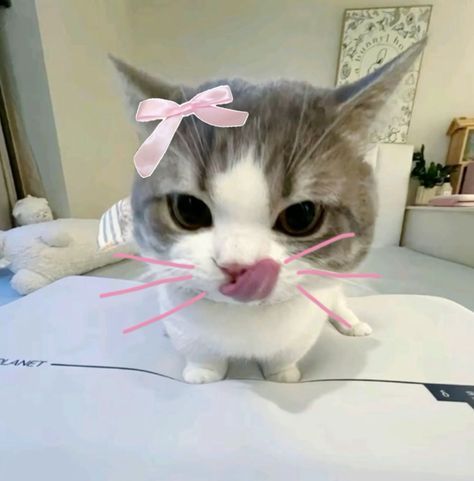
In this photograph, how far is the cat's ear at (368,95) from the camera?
0.90 ft

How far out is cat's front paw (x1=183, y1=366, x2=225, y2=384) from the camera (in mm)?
382

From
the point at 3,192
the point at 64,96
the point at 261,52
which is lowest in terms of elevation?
the point at 3,192

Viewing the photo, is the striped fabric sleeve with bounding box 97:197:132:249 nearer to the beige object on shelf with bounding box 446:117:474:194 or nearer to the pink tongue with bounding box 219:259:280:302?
the pink tongue with bounding box 219:259:280:302

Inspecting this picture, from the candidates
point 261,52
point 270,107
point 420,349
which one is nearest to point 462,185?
point 261,52

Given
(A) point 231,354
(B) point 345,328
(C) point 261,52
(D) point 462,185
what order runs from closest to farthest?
(A) point 231,354, (B) point 345,328, (C) point 261,52, (D) point 462,185

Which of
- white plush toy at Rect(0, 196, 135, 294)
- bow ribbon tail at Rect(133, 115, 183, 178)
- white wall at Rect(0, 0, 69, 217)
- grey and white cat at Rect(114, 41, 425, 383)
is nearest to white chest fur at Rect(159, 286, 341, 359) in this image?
grey and white cat at Rect(114, 41, 425, 383)

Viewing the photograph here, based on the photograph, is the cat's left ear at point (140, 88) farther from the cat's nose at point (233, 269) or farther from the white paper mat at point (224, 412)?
the white paper mat at point (224, 412)

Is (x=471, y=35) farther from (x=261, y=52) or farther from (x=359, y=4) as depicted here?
(x=261, y=52)

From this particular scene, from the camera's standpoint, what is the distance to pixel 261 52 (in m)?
1.48

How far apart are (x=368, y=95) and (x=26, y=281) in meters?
0.85

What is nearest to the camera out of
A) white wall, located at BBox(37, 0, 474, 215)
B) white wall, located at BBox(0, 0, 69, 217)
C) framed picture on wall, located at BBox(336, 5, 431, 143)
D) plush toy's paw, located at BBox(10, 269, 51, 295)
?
plush toy's paw, located at BBox(10, 269, 51, 295)

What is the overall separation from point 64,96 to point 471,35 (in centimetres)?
190

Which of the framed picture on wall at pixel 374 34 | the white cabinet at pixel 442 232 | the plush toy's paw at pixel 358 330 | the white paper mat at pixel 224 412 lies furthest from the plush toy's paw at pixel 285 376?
the framed picture on wall at pixel 374 34

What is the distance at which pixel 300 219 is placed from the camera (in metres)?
0.28
